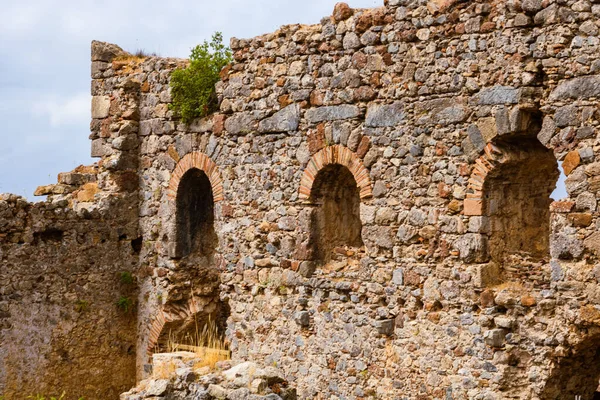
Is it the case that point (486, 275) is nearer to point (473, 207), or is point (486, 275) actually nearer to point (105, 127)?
point (473, 207)

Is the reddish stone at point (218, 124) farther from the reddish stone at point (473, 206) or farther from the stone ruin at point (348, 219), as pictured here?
the reddish stone at point (473, 206)

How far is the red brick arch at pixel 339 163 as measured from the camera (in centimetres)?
1286

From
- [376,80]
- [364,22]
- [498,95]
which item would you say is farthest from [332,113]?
[498,95]

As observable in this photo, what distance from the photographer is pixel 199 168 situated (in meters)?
15.3

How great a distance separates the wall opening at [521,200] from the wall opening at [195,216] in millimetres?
5393

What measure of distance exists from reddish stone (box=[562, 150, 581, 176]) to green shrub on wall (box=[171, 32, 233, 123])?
19.6 feet

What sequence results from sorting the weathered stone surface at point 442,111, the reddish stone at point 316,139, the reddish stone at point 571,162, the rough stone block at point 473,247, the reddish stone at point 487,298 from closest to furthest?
the reddish stone at point 571,162 < the reddish stone at point 487,298 < the rough stone block at point 473,247 < the weathered stone surface at point 442,111 < the reddish stone at point 316,139

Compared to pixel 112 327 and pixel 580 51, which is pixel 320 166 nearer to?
pixel 580 51

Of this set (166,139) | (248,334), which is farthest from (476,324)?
(166,139)

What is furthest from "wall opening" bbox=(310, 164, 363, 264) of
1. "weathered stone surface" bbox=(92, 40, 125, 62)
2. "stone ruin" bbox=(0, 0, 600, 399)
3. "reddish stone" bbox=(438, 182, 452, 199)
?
"weathered stone surface" bbox=(92, 40, 125, 62)

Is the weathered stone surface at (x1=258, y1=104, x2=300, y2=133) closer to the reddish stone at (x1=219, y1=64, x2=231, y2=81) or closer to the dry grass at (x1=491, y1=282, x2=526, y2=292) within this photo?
the reddish stone at (x1=219, y1=64, x2=231, y2=81)

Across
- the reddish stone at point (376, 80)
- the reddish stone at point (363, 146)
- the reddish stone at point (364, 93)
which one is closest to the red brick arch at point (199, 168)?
the reddish stone at point (363, 146)

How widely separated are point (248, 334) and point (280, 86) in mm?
3415

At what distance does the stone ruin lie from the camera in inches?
442
